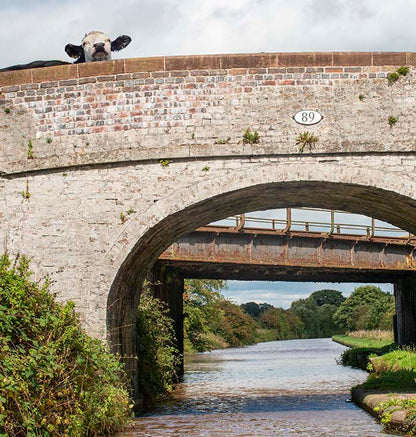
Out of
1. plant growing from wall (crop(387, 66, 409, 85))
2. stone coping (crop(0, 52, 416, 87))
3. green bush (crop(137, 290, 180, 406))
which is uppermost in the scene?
stone coping (crop(0, 52, 416, 87))

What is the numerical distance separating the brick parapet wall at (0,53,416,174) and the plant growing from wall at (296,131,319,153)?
0.08 m

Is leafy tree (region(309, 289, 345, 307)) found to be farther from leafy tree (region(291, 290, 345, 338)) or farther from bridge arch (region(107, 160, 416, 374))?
bridge arch (region(107, 160, 416, 374))

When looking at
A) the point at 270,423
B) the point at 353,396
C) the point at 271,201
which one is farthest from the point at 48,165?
the point at 353,396

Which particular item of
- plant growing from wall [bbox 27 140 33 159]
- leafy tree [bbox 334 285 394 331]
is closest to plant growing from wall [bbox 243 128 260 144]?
plant growing from wall [bbox 27 140 33 159]

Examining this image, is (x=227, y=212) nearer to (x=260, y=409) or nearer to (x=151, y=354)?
(x=151, y=354)

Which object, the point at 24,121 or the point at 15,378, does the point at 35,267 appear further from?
the point at 15,378

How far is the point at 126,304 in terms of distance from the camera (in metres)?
13.9

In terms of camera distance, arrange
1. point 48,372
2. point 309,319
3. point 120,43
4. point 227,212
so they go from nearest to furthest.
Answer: point 48,372 < point 227,212 < point 120,43 < point 309,319

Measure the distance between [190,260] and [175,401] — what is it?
627cm

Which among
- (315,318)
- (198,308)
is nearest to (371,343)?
(198,308)

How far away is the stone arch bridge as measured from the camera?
1248 centimetres

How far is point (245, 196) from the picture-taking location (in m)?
13.2

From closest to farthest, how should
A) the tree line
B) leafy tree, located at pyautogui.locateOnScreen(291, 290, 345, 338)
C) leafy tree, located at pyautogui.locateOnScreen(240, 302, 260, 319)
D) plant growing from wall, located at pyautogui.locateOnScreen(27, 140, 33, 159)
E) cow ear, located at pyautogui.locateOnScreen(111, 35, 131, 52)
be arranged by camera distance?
plant growing from wall, located at pyautogui.locateOnScreen(27, 140, 33, 159) → cow ear, located at pyautogui.locateOnScreen(111, 35, 131, 52) → the tree line → leafy tree, located at pyautogui.locateOnScreen(291, 290, 345, 338) → leafy tree, located at pyautogui.locateOnScreen(240, 302, 260, 319)

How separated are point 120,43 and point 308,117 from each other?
4.50 metres
